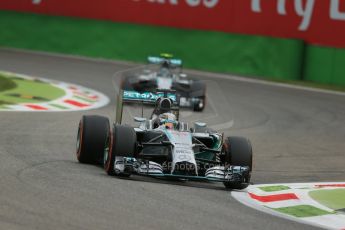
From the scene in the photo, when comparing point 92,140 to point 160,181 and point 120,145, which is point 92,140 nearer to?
point 120,145

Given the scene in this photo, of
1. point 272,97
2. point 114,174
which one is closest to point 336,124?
point 272,97

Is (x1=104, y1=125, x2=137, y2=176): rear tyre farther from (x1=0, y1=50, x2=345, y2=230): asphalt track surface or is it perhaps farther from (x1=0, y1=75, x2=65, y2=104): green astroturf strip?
(x1=0, y1=75, x2=65, y2=104): green astroturf strip

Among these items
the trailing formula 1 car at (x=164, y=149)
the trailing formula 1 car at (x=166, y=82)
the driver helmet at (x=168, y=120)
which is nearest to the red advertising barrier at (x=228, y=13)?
the trailing formula 1 car at (x=166, y=82)

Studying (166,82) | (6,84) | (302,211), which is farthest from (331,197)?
(6,84)

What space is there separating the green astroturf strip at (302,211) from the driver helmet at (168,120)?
2569 millimetres

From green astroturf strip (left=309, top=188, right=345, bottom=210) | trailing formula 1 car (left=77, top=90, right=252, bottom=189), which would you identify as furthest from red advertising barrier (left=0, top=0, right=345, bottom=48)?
green astroturf strip (left=309, top=188, right=345, bottom=210)

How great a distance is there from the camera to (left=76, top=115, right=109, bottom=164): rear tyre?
43.5 feet

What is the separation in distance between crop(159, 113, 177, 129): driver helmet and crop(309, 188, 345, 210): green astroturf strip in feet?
7.12

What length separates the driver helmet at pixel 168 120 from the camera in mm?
13117

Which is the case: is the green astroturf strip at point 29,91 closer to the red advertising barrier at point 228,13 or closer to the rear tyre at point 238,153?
the red advertising barrier at point 228,13

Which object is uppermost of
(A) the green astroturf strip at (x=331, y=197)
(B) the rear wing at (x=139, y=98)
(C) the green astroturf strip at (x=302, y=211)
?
(B) the rear wing at (x=139, y=98)

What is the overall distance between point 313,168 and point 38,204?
259 inches

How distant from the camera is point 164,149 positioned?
1266cm

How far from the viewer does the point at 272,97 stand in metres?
25.8
